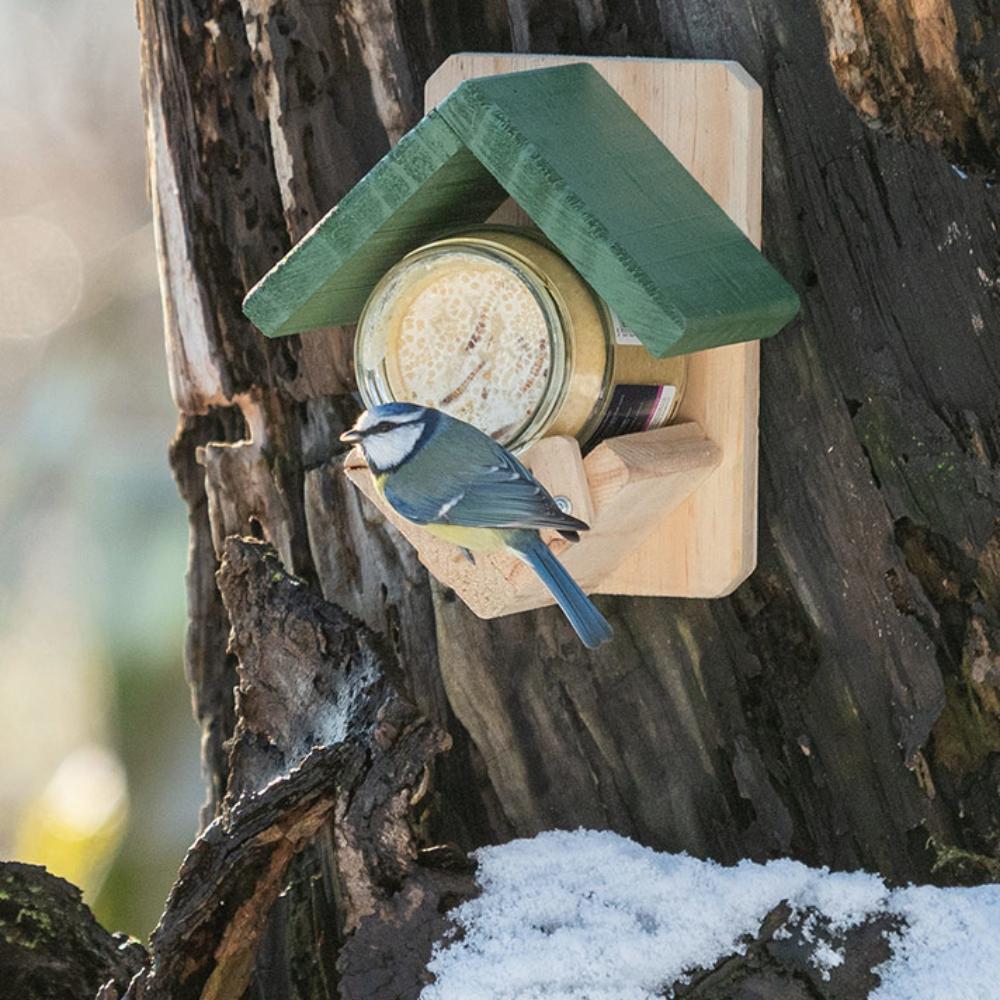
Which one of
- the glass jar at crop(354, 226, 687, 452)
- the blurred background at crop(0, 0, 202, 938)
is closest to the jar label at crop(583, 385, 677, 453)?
the glass jar at crop(354, 226, 687, 452)

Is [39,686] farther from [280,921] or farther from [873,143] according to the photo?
[873,143]

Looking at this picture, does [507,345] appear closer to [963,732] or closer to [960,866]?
[963,732]

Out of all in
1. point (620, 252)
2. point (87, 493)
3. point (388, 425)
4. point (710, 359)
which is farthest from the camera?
point (87, 493)

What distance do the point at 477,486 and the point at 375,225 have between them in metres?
0.28

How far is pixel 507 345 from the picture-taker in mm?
1487

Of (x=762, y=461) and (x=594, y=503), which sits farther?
(x=762, y=461)

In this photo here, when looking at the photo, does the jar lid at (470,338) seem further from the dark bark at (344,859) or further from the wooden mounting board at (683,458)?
the dark bark at (344,859)

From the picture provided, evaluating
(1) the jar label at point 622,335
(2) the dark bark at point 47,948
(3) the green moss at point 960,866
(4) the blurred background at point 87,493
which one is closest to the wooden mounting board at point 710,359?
(1) the jar label at point 622,335

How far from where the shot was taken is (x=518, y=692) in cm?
180

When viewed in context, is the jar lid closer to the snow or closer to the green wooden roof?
the green wooden roof

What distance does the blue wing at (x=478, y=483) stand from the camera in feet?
4.67

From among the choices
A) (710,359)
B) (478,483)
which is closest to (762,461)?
(710,359)

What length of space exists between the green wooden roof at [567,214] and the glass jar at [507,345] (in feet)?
0.18

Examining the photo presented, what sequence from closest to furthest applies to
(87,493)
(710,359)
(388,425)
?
(388,425) < (710,359) < (87,493)
